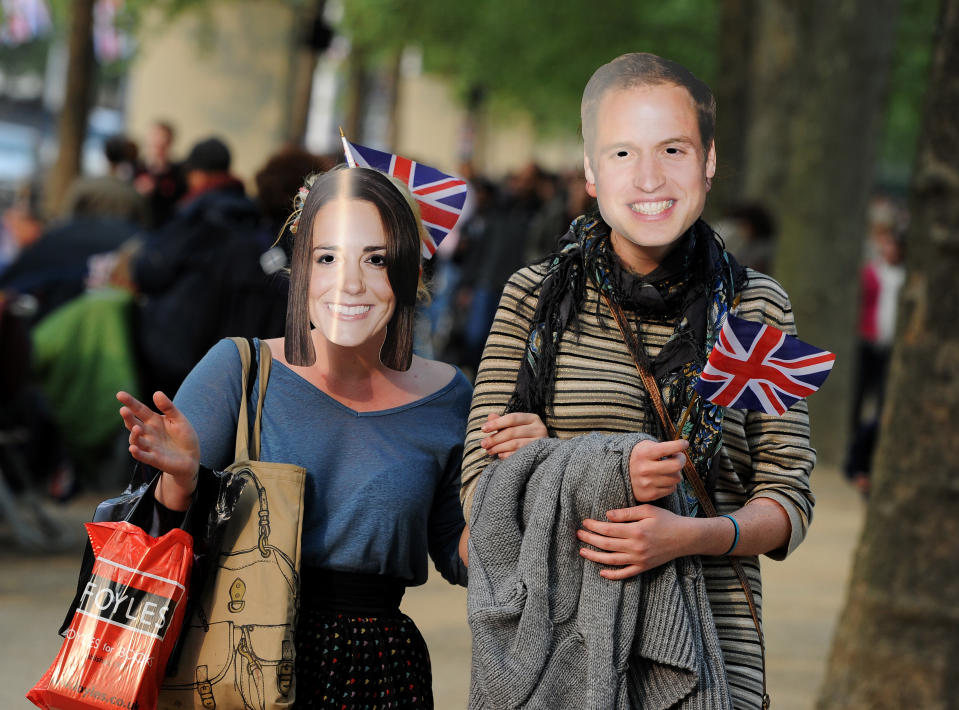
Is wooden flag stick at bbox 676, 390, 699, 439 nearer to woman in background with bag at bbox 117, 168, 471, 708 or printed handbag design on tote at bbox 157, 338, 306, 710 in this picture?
woman in background with bag at bbox 117, 168, 471, 708

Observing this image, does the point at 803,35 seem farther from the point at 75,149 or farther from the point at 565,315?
the point at 565,315

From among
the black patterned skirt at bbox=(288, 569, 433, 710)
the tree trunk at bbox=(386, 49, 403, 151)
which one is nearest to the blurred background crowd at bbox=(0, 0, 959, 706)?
the black patterned skirt at bbox=(288, 569, 433, 710)

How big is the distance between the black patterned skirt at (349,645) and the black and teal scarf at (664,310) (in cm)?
48

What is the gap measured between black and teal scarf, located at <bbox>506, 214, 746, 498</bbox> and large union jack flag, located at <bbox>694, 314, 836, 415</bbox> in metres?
0.09

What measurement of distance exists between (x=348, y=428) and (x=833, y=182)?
35.8ft

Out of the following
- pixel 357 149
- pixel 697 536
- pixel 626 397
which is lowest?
pixel 697 536

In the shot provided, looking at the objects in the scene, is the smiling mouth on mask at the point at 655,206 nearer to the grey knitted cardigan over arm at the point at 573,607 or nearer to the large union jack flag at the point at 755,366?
the large union jack flag at the point at 755,366

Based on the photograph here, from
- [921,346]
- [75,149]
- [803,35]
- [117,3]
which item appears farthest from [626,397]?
[117,3]

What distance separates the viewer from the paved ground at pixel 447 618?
20.4 feet

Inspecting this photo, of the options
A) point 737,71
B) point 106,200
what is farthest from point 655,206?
point 737,71

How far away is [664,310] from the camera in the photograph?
267 centimetres

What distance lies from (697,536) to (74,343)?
21.7ft

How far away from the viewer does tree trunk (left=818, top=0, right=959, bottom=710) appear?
16.0ft

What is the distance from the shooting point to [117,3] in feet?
62.5
